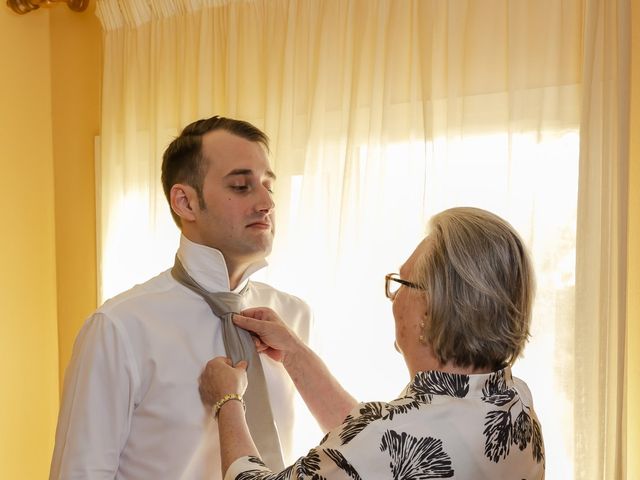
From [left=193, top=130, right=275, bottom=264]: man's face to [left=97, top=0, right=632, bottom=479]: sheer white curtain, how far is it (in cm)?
58

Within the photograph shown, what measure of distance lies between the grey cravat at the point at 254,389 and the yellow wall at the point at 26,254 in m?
1.49

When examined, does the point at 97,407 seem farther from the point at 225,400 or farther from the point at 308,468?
the point at 308,468

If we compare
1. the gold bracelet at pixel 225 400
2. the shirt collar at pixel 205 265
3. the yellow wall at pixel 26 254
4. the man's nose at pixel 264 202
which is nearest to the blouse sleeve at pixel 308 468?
the gold bracelet at pixel 225 400

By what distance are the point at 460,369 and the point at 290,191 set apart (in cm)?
123

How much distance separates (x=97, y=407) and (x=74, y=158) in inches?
67.7

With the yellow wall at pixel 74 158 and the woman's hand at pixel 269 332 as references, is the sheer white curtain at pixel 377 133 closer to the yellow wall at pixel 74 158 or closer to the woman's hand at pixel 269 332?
the yellow wall at pixel 74 158

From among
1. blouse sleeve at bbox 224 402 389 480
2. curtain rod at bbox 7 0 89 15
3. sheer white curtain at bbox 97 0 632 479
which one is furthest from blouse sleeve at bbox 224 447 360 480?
curtain rod at bbox 7 0 89 15

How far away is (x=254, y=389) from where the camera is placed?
1602 millimetres

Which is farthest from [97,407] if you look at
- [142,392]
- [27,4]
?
[27,4]

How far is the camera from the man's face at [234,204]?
165 cm

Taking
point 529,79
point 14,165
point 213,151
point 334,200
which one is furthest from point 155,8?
point 529,79

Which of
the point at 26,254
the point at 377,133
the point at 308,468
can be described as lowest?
the point at 308,468

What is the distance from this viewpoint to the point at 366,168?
219 centimetres

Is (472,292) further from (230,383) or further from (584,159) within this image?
(584,159)
